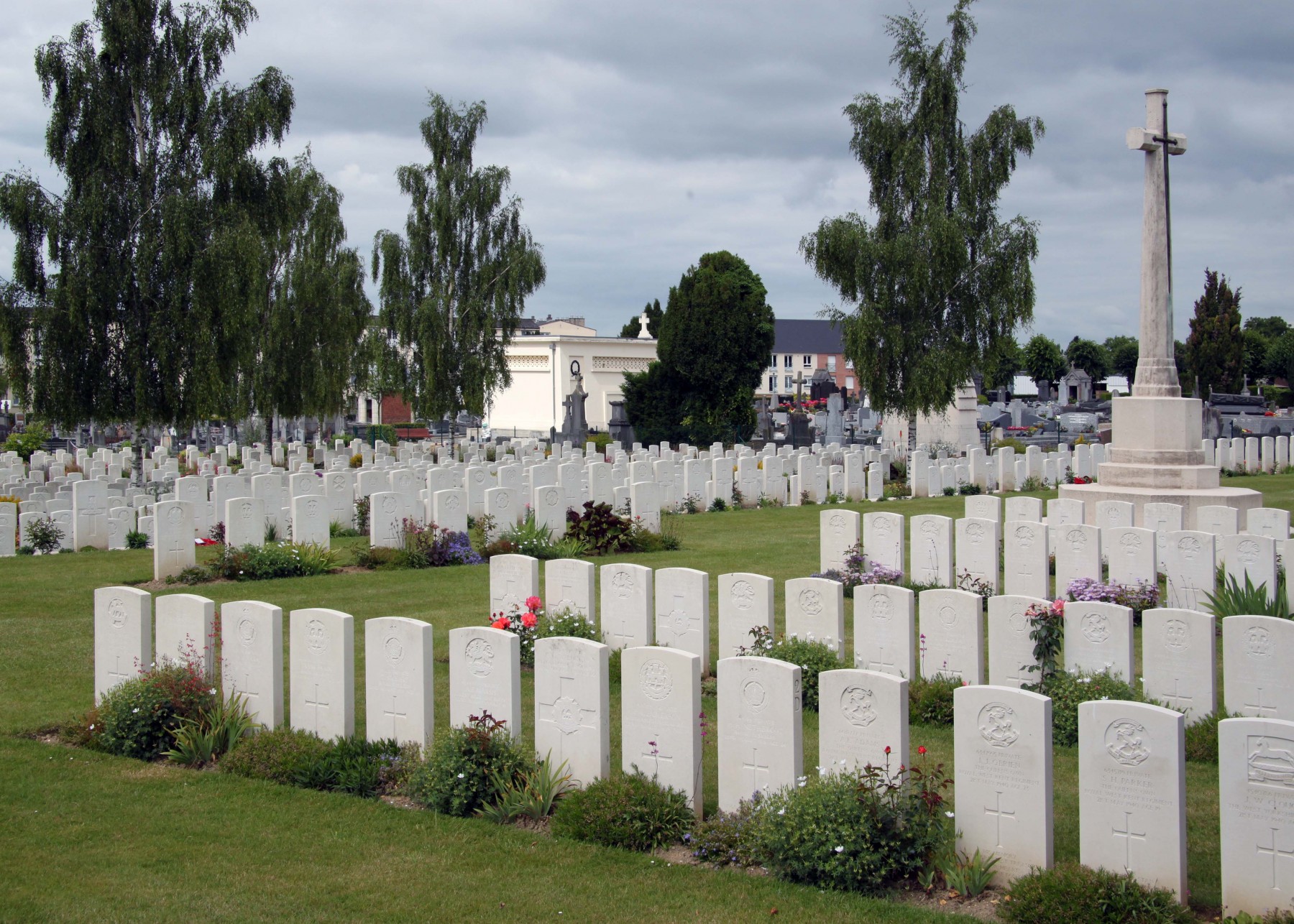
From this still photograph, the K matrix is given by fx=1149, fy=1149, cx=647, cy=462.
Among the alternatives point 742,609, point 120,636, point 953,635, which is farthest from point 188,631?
point 953,635

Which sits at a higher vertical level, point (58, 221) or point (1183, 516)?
point (58, 221)

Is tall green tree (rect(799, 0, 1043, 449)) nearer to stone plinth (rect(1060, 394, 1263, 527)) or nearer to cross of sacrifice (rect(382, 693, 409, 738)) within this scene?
stone plinth (rect(1060, 394, 1263, 527))

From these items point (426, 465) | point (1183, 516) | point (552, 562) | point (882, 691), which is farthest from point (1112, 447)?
point (426, 465)

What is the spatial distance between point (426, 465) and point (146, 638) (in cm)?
1823

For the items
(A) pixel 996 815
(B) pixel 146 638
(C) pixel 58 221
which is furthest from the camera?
(C) pixel 58 221

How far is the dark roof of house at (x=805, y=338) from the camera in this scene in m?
93.1

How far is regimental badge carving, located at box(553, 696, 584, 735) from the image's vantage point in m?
6.14

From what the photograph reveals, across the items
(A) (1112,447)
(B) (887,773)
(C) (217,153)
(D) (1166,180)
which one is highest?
(C) (217,153)

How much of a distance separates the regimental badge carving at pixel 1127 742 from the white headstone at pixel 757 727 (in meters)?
1.39

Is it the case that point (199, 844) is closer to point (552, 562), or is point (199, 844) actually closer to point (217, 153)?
point (552, 562)

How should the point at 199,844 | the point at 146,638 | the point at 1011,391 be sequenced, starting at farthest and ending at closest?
the point at 1011,391
the point at 146,638
the point at 199,844

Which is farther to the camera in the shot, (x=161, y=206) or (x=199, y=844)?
(x=161, y=206)

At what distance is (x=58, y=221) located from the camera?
2102cm

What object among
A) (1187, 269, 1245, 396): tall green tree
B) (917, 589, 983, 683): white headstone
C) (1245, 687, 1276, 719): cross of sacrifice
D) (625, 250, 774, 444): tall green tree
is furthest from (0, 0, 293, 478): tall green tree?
(1187, 269, 1245, 396): tall green tree
